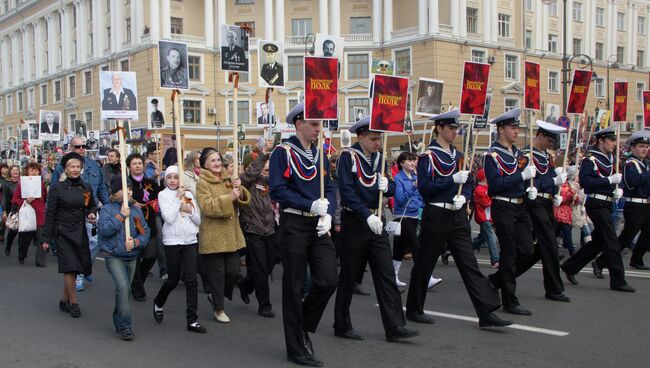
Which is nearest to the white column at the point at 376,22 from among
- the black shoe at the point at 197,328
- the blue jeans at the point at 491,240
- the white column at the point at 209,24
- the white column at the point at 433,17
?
the white column at the point at 433,17

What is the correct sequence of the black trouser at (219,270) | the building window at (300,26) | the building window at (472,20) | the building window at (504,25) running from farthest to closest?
the building window at (300,26), the building window at (504,25), the building window at (472,20), the black trouser at (219,270)

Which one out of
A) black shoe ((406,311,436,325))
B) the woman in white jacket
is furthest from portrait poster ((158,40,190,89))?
black shoe ((406,311,436,325))

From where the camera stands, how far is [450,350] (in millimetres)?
6410

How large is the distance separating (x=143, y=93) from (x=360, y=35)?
17275 mm

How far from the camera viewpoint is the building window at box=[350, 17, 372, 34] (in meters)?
55.4

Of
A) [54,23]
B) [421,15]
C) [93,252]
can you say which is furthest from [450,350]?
Result: [54,23]

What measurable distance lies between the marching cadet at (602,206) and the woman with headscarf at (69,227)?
20.9 feet

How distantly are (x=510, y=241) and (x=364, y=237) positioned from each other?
2172 millimetres

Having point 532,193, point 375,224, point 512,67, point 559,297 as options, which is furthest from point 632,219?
point 512,67

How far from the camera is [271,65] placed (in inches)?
460

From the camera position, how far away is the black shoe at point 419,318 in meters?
7.52

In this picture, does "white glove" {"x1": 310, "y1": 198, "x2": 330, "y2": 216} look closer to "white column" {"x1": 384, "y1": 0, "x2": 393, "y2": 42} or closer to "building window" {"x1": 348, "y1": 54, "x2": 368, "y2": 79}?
"white column" {"x1": 384, "y1": 0, "x2": 393, "y2": 42}

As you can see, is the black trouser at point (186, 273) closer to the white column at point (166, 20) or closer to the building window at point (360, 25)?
the white column at point (166, 20)

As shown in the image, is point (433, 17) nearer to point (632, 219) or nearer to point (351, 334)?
point (632, 219)
